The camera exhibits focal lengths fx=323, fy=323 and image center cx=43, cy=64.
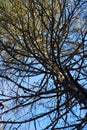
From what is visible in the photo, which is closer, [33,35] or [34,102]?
[33,35]

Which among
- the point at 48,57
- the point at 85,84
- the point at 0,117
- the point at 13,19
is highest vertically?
the point at 13,19

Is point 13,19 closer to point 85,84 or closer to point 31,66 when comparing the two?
point 31,66

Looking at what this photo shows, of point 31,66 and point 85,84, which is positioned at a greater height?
point 31,66

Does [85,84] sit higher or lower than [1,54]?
lower

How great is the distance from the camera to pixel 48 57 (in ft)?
9.52

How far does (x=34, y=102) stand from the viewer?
10.4ft

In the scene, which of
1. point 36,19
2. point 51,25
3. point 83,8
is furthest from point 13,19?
point 83,8

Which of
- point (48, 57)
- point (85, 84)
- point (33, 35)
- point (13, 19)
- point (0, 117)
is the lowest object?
point (0, 117)

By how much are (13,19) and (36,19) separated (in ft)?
0.73

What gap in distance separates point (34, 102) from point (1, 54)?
1.87 feet

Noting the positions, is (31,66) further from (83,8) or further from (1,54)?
(83,8)

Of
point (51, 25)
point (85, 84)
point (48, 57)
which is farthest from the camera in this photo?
point (85, 84)

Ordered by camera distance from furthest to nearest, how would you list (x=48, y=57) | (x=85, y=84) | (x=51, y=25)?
1. (x=85, y=84)
2. (x=48, y=57)
3. (x=51, y=25)

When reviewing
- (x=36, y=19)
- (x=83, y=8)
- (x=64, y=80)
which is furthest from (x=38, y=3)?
(x=64, y=80)
